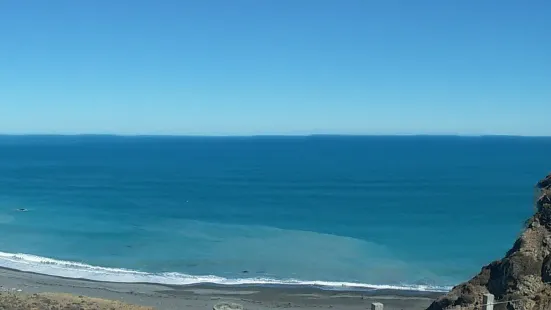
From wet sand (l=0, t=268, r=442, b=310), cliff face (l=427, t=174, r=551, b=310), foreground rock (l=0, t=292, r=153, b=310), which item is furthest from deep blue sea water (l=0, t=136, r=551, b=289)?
cliff face (l=427, t=174, r=551, b=310)

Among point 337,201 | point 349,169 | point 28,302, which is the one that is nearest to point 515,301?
point 28,302

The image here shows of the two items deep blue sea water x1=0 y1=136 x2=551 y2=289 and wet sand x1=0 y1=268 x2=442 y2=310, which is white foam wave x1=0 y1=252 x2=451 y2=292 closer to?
deep blue sea water x1=0 y1=136 x2=551 y2=289

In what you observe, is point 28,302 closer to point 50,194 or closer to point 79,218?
point 79,218

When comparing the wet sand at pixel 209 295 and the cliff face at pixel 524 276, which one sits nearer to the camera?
the cliff face at pixel 524 276

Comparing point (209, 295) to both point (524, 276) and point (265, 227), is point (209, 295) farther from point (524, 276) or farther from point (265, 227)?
point (265, 227)

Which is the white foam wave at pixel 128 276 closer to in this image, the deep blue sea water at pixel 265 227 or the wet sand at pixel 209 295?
the deep blue sea water at pixel 265 227

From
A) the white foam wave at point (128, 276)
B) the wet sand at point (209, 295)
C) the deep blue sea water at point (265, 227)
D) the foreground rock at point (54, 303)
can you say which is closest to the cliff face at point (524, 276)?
the wet sand at point (209, 295)

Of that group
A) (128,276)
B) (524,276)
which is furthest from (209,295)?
(524,276)
